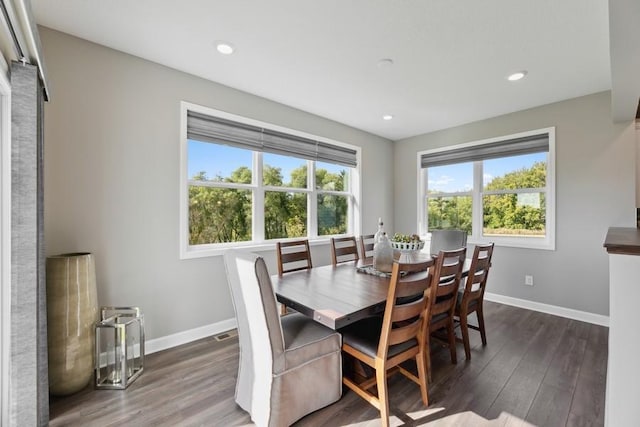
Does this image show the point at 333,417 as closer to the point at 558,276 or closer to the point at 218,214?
the point at 218,214

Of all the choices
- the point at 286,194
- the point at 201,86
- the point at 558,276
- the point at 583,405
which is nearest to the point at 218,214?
the point at 286,194

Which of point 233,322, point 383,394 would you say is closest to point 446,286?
point 383,394

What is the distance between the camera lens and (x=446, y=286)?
1.92 m

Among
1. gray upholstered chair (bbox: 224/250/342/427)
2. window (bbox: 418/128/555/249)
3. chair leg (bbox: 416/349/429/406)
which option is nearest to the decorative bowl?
chair leg (bbox: 416/349/429/406)

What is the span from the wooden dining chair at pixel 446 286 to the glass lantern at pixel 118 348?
2139 mm

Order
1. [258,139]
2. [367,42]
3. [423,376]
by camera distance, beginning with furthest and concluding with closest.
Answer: [258,139] → [367,42] → [423,376]

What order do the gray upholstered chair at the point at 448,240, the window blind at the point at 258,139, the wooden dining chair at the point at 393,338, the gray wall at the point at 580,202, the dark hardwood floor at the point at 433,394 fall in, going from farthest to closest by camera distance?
1. the gray upholstered chair at the point at 448,240
2. the gray wall at the point at 580,202
3. the window blind at the point at 258,139
4. the dark hardwood floor at the point at 433,394
5. the wooden dining chair at the point at 393,338

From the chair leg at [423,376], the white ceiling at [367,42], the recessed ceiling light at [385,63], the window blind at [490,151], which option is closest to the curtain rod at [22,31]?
the white ceiling at [367,42]

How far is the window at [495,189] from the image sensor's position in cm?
356

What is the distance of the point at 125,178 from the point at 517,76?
375 centimetres

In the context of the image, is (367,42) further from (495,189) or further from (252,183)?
(495,189)

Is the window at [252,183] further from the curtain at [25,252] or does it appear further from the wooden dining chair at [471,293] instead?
the wooden dining chair at [471,293]

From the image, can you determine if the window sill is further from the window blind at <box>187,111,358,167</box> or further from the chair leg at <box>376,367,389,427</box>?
the chair leg at <box>376,367,389,427</box>

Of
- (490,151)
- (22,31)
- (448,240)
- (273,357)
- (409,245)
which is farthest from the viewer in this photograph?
(490,151)
